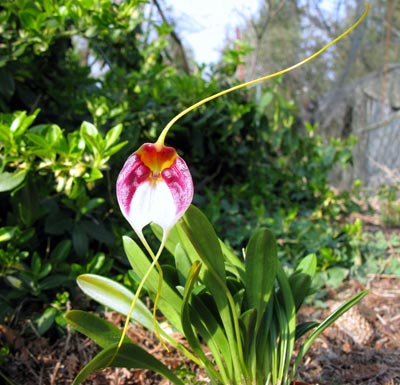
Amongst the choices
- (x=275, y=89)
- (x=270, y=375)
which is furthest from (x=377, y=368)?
(x=275, y=89)

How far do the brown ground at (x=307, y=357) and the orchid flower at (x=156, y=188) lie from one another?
0.70 meters

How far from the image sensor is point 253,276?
1.08 m

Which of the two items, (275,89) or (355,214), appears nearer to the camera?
(275,89)

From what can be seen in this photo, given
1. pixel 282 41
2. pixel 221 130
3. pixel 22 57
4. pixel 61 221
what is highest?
pixel 282 41

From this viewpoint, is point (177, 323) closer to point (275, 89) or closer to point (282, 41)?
point (275, 89)

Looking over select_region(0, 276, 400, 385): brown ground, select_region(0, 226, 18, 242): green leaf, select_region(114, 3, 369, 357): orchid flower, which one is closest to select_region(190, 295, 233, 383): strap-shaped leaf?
select_region(0, 276, 400, 385): brown ground

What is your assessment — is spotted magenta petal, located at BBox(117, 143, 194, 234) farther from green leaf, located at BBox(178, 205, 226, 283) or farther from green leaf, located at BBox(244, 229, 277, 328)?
green leaf, located at BBox(244, 229, 277, 328)

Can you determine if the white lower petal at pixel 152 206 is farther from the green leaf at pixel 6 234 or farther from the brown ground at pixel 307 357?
the green leaf at pixel 6 234

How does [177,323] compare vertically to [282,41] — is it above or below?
below

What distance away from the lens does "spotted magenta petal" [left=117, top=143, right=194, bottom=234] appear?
779mm

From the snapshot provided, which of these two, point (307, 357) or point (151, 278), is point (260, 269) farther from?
point (307, 357)

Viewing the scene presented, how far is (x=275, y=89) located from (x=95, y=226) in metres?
1.68

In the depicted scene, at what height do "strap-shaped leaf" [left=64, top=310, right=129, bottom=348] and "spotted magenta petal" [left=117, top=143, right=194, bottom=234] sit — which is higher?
"spotted magenta petal" [left=117, top=143, right=194, bottom=234]

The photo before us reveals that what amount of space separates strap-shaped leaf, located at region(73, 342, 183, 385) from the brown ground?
25cm
